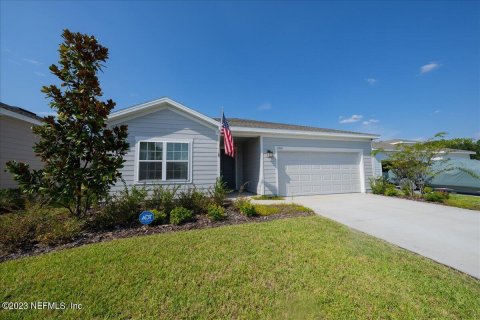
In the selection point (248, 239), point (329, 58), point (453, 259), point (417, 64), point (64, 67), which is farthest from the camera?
point (329, 58)

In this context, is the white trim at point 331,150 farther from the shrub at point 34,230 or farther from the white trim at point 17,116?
the white trim at point 17,116

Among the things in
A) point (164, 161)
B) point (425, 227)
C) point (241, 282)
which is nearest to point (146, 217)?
point (241, 282)

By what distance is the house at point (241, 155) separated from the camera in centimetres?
746

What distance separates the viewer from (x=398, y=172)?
912 centimetres

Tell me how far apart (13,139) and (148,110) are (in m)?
5.67

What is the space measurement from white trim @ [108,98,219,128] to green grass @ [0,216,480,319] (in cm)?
542

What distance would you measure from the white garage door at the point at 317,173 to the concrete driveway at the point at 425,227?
2.47m

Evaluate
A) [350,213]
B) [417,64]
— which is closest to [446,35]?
[417,64]

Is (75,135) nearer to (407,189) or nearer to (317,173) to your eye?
(317,173)

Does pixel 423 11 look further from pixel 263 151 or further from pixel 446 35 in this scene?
pixel 263 151

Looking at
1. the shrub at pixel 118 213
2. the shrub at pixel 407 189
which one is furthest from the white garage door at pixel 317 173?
the shrub at pixel 118 213

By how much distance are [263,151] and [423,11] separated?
8940 mm

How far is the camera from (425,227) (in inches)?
180

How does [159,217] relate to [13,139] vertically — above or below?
below
